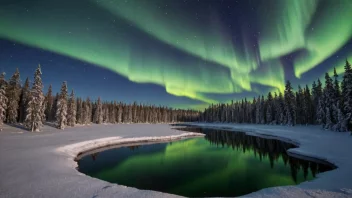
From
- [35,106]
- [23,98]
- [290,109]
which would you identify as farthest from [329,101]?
[23,98]

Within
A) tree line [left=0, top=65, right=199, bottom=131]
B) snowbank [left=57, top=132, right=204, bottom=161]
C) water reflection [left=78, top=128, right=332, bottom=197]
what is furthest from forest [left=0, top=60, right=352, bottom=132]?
water reflection [left=78, top=128, right=332, bottom=197]

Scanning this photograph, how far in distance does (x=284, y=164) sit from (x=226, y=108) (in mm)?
124221

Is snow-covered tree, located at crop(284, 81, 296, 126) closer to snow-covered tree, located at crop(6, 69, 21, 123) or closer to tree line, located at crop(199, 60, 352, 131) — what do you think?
tree line, located at crop(199, 60, 352, 131)

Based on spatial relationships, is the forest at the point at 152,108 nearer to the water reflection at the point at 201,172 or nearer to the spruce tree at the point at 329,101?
the spruce tree at the point at 329,101

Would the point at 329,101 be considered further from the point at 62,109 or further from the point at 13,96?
the point at 13,96

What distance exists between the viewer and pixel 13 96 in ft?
187

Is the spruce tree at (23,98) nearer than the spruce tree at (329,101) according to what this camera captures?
No

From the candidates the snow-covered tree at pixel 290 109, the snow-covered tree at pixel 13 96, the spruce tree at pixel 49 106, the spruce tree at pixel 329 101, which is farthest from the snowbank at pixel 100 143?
the spruce tree at pixel 49 106

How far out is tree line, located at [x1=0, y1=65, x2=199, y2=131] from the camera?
43844 millimetres

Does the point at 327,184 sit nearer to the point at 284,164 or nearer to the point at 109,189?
the point at 284,164

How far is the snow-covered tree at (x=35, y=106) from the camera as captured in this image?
4319 centimetres

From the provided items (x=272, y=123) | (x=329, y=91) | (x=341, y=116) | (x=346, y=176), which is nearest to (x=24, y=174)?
(x=346, y=176)

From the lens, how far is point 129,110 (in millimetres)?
122250

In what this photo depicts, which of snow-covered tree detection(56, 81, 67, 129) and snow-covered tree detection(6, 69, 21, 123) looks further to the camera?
snow-covered tree detection(6, 69, 21, 123)
